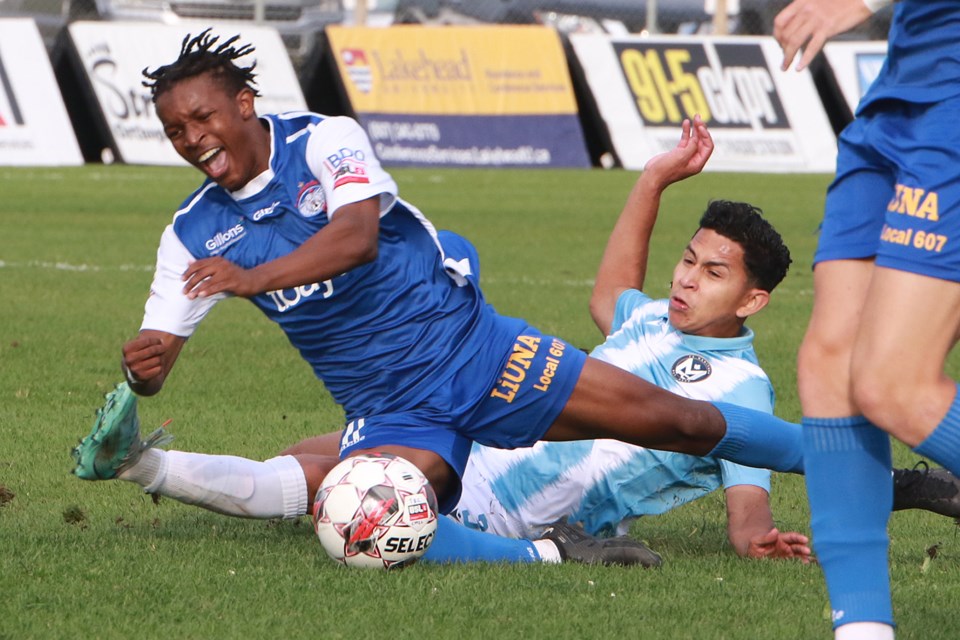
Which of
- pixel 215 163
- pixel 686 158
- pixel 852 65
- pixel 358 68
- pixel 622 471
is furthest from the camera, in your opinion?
pixel 852 65

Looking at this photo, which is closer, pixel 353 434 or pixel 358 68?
pixel 353 434

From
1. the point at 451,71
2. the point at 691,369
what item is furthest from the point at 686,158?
the point at 451,71

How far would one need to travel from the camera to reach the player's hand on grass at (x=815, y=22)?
3.00 metres

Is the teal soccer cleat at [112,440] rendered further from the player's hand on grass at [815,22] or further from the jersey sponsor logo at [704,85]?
the jersey sponsor logo at [704,85]

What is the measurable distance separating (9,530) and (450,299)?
1.39 metres

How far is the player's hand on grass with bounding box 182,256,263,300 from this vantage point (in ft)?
13.3

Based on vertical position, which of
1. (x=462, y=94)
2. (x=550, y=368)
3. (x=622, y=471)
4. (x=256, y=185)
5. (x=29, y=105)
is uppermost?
(x=256, y=185)

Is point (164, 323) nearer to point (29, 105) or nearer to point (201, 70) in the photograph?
point (201, 70)

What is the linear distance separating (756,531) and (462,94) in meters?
15.1

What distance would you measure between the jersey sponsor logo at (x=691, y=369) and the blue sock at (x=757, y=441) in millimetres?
267

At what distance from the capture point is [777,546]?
14.4ft

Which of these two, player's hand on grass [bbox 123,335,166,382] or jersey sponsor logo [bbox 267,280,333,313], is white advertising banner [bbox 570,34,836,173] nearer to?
jersey sponsor logo [bbox 267,280,333,313]

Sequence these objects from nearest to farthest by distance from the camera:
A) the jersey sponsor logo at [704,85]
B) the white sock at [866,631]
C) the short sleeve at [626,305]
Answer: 1. the white sock at [866,631]
2. the short sleeve at [626,305]
3. the jersey sponsor logo at [704,85]

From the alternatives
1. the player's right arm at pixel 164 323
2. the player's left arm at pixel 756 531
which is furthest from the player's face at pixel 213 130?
the player's left arm at pixel 756 531
